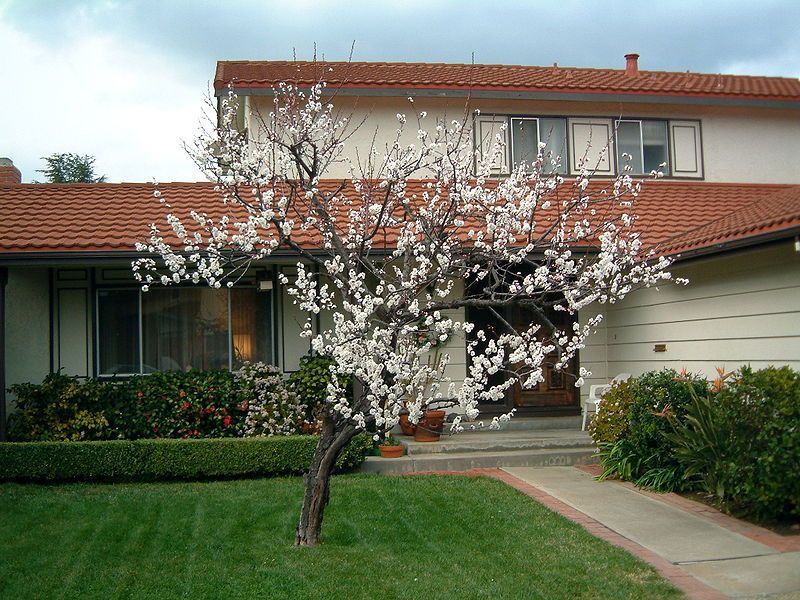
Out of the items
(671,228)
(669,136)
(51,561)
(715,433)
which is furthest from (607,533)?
(669,136)

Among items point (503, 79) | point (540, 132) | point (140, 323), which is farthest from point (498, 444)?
point (503, 79)

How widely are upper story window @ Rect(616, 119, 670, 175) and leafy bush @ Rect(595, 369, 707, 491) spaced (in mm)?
6303

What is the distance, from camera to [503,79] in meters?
15.3

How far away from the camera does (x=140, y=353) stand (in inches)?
494

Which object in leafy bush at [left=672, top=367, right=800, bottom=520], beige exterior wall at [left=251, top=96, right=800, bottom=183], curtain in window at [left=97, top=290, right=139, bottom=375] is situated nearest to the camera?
leafy bush at [left=672, top=367, right=800, bottom=520]

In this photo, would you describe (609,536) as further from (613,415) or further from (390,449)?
(390,449)

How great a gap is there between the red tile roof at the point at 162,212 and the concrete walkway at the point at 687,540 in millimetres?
2970

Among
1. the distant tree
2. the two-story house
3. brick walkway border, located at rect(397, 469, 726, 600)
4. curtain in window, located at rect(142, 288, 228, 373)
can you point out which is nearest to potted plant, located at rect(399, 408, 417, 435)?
the two-story house

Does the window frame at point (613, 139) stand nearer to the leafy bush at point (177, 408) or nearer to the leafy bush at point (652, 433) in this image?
the leafy bush at point (652, 433)

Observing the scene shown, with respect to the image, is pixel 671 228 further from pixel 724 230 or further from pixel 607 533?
pixel 607 533

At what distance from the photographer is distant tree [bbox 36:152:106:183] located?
158ft

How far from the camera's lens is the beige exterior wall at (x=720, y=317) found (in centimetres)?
880

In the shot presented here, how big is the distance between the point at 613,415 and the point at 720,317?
173cm

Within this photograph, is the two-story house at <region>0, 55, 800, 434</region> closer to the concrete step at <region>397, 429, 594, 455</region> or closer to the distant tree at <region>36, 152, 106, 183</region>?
the concrete step at <region>397, 429, 594, 455</region>
